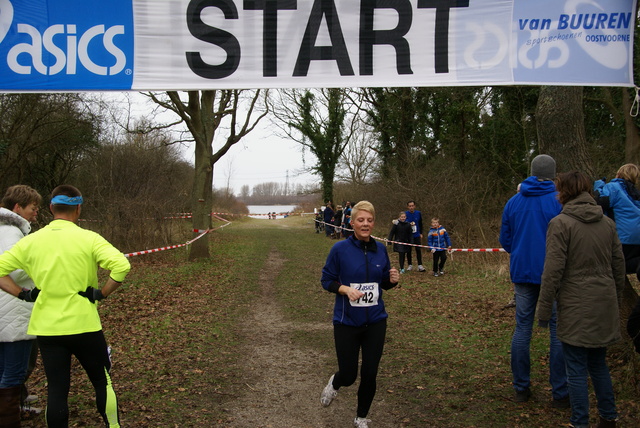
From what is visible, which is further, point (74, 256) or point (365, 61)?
point (365, 61)

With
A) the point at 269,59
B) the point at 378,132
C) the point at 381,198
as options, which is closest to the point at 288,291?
the point at 269,59

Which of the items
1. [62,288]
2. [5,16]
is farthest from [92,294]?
[5,16]

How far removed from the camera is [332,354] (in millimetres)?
6586

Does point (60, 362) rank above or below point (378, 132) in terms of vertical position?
below

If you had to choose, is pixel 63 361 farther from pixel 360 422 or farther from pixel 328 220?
pixel 328 220

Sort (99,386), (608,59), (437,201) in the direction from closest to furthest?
(99,386)
(608,59)
(437,201)

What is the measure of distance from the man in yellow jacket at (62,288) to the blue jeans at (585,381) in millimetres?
3464

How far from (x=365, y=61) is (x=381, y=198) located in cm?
1961

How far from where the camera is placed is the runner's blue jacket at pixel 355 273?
161 inches

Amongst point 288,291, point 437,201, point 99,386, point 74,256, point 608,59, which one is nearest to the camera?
point 74,256

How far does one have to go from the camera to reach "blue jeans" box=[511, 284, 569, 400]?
455 centimetres

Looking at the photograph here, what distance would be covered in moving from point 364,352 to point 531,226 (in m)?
1.96

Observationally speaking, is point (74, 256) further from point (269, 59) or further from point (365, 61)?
point (365, 61)

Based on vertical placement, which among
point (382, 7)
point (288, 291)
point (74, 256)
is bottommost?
point (288, 291)
